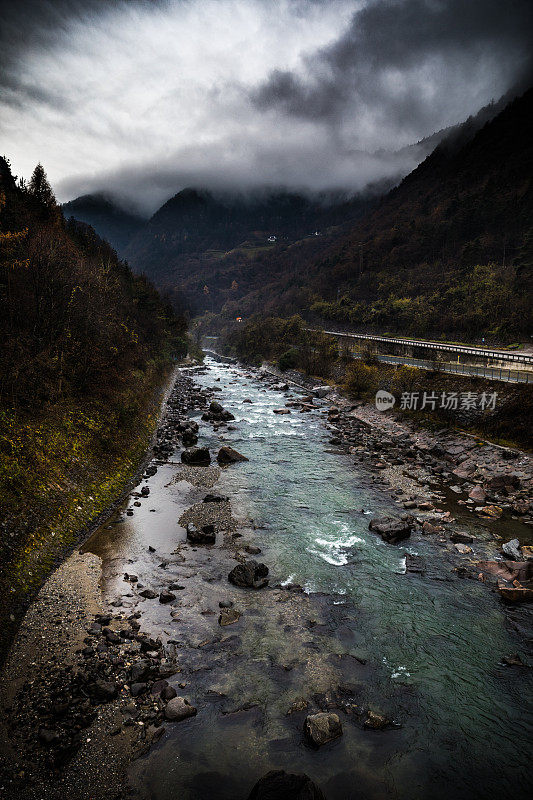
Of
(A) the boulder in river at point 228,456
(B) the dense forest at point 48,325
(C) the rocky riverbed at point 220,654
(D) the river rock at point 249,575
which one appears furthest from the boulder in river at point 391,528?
(B) the dense forest at point 48,325

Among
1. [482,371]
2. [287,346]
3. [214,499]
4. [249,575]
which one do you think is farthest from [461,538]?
[287,346]

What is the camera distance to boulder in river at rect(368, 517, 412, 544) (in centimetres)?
1653

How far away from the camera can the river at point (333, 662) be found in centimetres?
761

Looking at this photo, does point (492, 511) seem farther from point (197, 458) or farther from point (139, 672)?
point (197, 458)

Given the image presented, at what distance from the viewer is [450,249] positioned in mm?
107375

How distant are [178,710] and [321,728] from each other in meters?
3.37

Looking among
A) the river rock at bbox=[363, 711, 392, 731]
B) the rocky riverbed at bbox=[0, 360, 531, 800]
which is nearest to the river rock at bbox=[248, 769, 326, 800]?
the rocky riverbed at bbox=[0, 360, 531, 800]

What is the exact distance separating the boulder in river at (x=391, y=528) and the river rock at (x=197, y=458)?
13.4 metres

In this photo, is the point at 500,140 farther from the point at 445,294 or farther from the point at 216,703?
the point at 216,703

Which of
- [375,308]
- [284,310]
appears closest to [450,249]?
[375,308]

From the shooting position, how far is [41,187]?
50.5 metres

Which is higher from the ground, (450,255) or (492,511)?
(450,255)

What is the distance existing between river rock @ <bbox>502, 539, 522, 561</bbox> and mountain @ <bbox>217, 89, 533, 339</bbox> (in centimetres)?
4804

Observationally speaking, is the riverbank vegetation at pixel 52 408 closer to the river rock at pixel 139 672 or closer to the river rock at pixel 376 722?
the river rock at pixel 139 672
